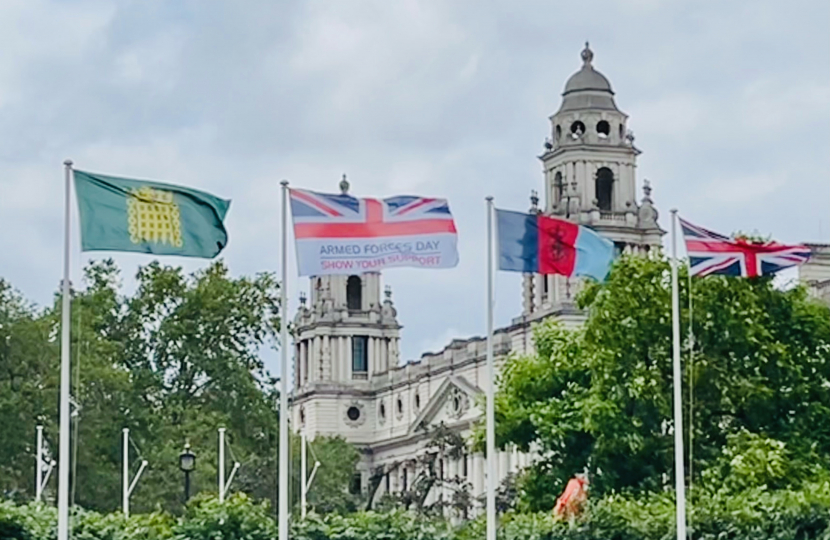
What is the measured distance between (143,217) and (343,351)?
136900 mm

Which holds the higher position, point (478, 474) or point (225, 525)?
point (478, 474)

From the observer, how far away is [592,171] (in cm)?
12338

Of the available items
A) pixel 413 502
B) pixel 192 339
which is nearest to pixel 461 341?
pixel 413 502

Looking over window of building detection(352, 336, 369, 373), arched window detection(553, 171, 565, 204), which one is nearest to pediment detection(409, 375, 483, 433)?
window of building detection(352, 336, 369, 373)

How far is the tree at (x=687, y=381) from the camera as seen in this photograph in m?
55.4

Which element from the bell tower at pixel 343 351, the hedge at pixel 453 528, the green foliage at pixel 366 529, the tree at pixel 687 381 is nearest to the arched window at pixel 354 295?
the bell tower at pixel 343 351

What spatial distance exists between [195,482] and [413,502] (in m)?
26.4

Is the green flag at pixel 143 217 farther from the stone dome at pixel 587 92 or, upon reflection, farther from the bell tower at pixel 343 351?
the bell tower at pixel 343 351

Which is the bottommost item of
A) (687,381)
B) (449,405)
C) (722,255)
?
(687,381)

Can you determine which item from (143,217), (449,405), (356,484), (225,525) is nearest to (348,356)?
(449,405)

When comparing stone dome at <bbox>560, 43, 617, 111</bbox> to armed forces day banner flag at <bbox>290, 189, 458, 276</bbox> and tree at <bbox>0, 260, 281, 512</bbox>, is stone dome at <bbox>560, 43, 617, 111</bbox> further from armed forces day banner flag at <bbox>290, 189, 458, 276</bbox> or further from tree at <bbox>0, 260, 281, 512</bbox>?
armed forces day banner flag at <bbox>290, 189, 458, 276</bbox>

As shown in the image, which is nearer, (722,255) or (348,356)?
(722,255)

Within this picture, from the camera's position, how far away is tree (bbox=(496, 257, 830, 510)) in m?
55.4

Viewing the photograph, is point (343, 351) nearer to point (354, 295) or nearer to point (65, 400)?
point (354, 295)
